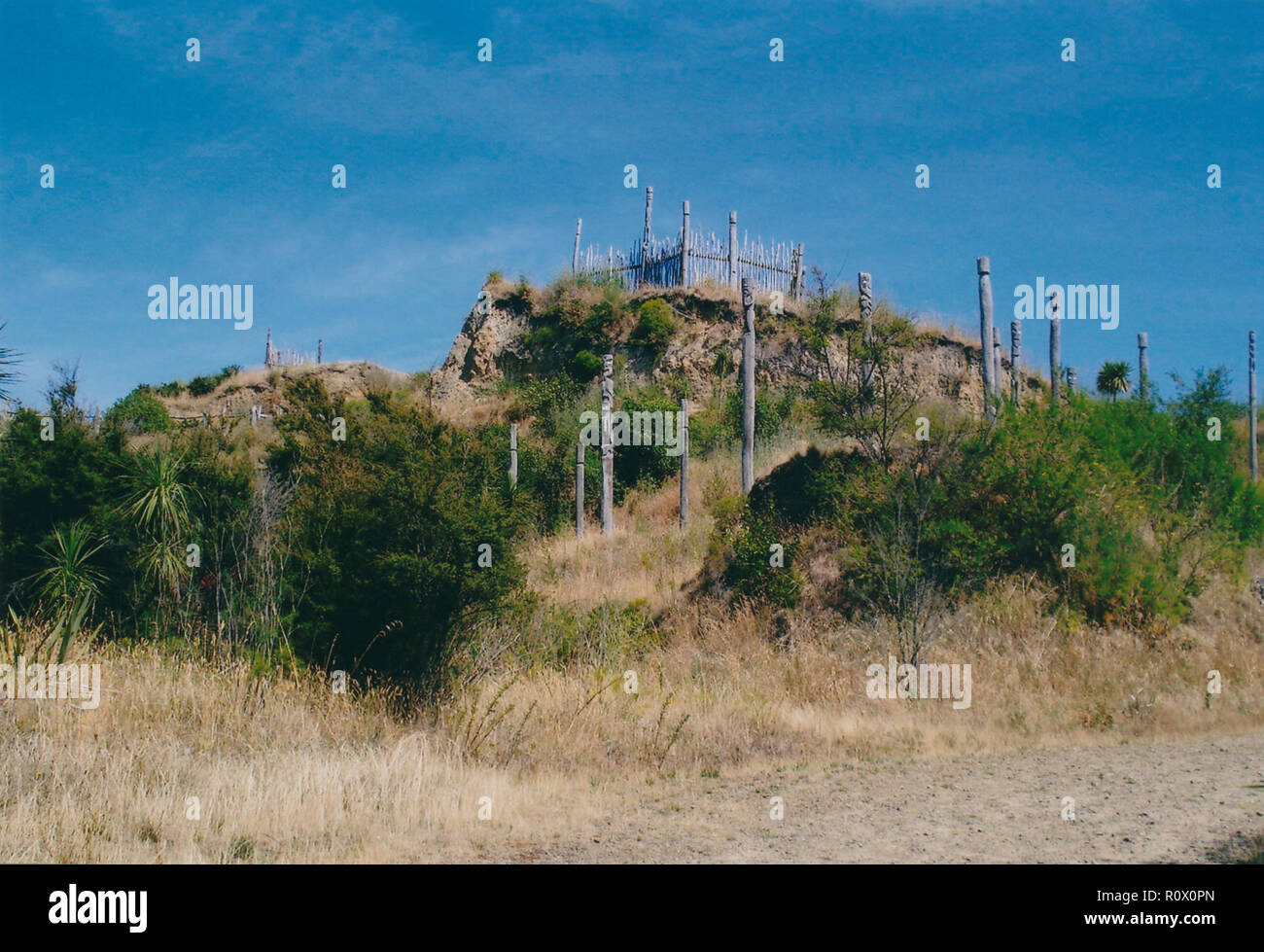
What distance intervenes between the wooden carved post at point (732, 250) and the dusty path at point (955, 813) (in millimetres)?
29769

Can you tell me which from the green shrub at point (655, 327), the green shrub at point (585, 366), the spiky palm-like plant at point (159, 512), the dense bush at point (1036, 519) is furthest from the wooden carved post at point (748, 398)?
the spiky palm-like plant at point (159, 512)

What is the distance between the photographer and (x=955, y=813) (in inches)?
336

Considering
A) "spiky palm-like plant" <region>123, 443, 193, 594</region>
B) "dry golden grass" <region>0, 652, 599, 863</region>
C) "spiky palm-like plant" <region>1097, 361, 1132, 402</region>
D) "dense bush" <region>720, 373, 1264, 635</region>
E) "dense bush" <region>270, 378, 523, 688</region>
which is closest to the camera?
"dry golden grass" <region>0, 652, 599, 863</region>

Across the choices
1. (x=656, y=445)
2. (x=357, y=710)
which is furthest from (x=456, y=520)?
(x=656, y=445)

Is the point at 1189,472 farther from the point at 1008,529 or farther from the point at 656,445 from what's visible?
the point at 656,445

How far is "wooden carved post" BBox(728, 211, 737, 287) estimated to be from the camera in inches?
1503

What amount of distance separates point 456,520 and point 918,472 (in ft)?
29.7

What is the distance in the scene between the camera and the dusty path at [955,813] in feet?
24.3

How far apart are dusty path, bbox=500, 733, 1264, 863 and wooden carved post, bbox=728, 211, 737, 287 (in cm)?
2977

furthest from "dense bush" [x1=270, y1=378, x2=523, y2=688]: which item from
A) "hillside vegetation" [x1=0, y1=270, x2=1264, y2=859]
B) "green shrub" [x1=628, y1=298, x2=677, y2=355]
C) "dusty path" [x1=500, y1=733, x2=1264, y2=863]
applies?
"green shrub" [x1=628, y1=298, x2=677, y2=355]

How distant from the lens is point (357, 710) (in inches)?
454

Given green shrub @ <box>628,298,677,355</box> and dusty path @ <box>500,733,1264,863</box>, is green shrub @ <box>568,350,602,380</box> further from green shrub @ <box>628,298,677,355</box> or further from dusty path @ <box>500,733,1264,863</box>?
dusty path @ <box>500,733,1264,863</box>
